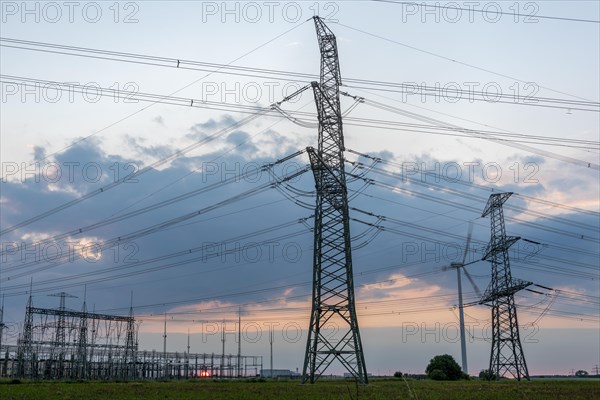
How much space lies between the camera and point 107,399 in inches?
963

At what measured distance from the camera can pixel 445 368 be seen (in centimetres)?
7888

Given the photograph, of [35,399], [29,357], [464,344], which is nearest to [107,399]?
[35,399]

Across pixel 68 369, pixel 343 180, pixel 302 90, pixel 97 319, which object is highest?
pixel 302 90

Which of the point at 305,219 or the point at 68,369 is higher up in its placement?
the point at 305,219

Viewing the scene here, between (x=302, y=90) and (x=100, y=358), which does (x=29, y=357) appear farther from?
(x=302, y=90)

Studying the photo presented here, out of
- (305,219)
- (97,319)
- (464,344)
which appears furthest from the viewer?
(97,319)

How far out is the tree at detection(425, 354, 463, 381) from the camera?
7756 centimetres

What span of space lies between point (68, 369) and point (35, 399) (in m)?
100

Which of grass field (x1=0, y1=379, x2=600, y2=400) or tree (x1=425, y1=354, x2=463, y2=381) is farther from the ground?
grass field (x1=0, y1=379, x2=600, y2=400)

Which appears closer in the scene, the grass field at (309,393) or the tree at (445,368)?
the grass field at (309,393)

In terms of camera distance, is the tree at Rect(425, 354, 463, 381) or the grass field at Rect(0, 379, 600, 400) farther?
the tree at Rect(425, 354, 463, 381)

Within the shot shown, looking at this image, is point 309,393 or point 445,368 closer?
point 309,393

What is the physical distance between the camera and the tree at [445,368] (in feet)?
254

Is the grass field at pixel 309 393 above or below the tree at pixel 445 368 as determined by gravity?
above
